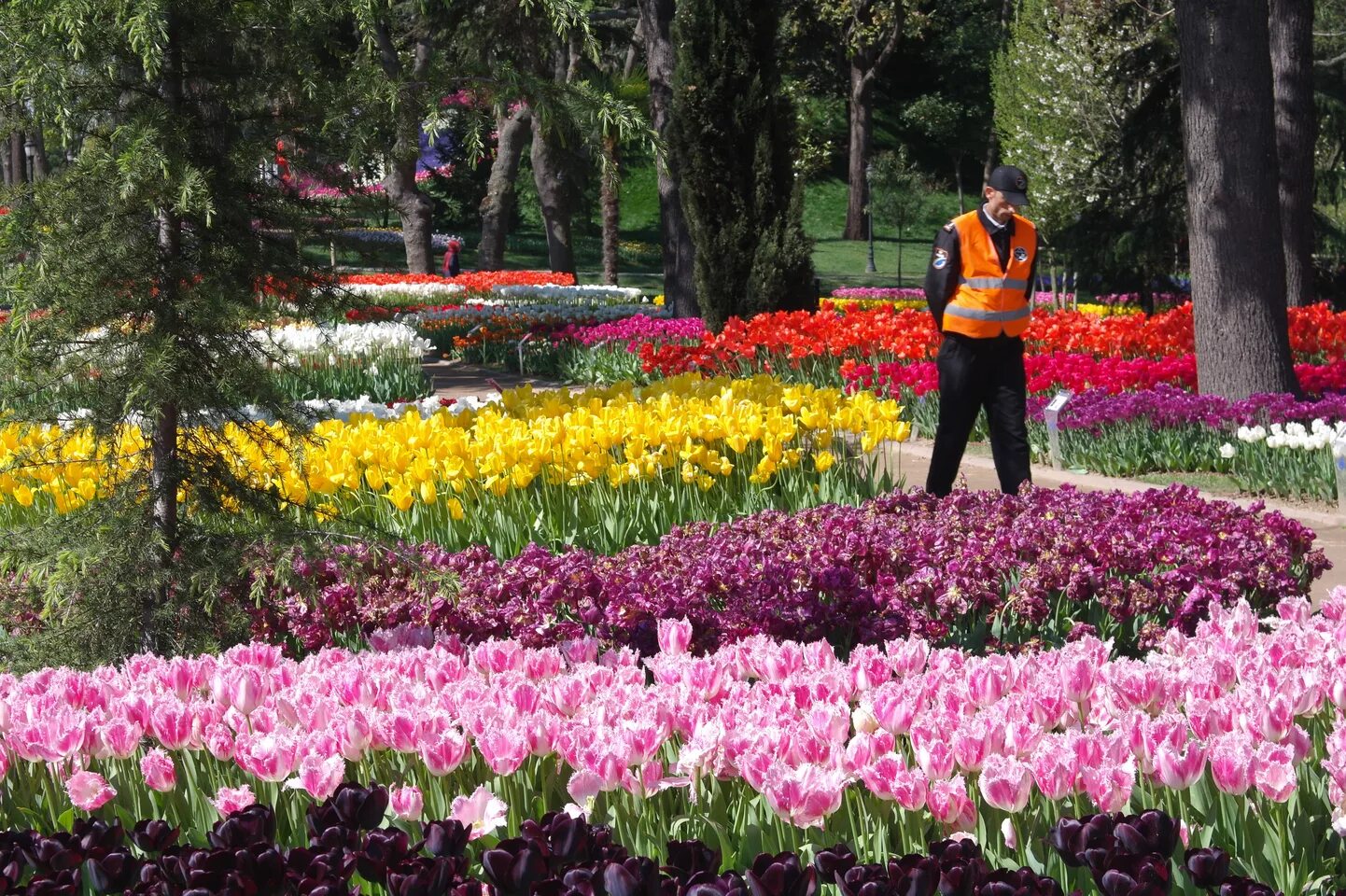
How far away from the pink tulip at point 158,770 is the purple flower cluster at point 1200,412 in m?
7.07

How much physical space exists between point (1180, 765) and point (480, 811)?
1067mm

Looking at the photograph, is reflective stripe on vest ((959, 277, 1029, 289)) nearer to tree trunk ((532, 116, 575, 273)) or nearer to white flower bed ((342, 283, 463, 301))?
white flower bed ((342, 283, 463, 301))

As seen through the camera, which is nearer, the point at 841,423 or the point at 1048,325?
the point at 841,423

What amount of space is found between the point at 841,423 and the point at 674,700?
13.8 ft

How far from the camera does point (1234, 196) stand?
981 centimetres

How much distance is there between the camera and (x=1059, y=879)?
7.07 feet

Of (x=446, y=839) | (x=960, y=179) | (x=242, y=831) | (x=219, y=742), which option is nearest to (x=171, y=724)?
(x=219, y=742)

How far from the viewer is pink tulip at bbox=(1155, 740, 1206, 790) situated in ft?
7.38

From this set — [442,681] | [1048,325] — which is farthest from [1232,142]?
[442,681]

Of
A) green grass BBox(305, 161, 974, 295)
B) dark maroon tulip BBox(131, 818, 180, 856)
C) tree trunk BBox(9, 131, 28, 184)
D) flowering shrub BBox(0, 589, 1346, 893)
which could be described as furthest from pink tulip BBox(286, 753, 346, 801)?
green grass BBox(305, 161, 974, 295)

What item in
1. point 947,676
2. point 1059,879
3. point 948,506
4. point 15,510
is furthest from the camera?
point 15,510

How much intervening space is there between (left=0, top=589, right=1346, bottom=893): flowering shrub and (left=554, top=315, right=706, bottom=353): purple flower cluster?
11.6 meters

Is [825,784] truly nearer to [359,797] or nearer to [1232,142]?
[359,797]

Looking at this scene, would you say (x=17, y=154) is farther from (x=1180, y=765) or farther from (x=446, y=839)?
(x=1180, y=765)
